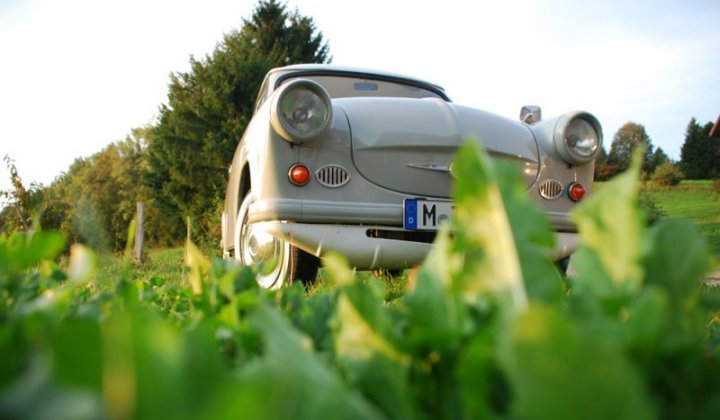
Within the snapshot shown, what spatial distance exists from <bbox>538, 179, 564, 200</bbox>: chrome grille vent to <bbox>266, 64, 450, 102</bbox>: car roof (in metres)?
1.65

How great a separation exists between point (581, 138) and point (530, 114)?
67 centimetres

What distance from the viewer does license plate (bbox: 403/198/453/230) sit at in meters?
3.00

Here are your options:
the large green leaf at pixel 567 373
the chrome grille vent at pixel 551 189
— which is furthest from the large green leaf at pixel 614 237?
the chrome grille vent at pixel 551 189

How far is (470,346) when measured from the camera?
24 centimetres

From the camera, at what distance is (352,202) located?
2.96m

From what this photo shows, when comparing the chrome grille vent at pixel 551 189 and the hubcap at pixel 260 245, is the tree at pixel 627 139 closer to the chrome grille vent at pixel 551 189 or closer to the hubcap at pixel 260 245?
the chrome grille vent at pixel 551 189

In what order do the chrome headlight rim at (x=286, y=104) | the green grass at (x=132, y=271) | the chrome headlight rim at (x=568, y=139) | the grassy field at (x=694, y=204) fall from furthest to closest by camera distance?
the grassy field at (x=694, y=204)
the chrome headlight rim at (x=568, y=139)
the chrome headlight rim at (x=286, y=104)
the green grass at (x=132, y=271)

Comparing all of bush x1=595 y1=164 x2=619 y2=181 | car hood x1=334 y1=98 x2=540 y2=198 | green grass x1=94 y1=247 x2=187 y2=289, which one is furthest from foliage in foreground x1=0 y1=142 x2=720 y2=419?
bush x1=595 y1=164 x2=619 y2=181

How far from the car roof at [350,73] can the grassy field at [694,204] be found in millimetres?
9229

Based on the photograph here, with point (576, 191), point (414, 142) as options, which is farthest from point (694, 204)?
point (414, 142)

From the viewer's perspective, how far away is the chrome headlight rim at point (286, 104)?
2771mm

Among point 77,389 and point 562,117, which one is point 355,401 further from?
point 562,117

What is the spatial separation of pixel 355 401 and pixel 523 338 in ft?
0.28

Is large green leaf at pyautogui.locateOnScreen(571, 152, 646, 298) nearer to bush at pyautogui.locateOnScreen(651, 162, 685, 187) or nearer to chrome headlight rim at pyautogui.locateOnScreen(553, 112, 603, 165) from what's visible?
chrome headlight rim at pyautogui.locateOnScreen(553, 112, 603, 165)
